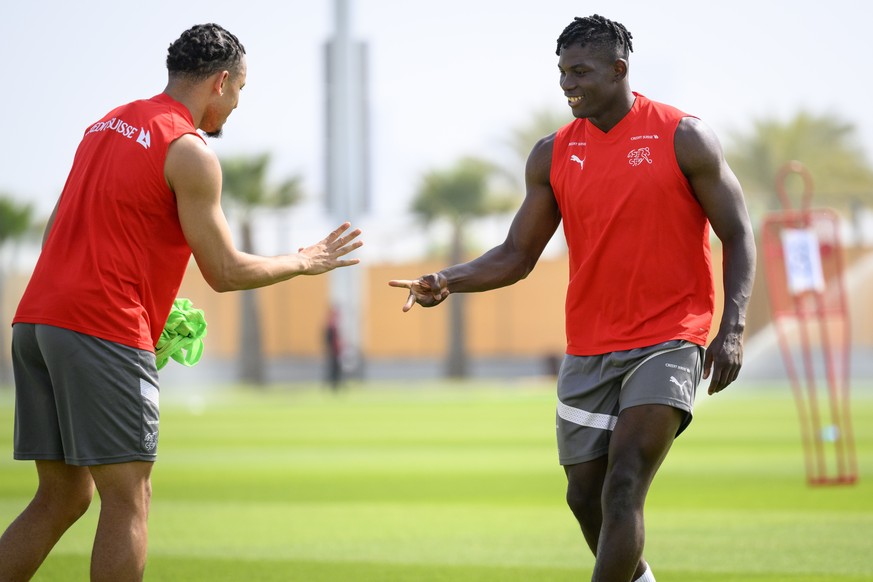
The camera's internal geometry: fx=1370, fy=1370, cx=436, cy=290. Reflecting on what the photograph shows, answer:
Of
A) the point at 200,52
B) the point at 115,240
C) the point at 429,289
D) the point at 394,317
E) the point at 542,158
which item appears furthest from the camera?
the point at 394,317

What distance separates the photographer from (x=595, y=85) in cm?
649

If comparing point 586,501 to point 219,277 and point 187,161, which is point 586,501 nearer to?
point 219,277

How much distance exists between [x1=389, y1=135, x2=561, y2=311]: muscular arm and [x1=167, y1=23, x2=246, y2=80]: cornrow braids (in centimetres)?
152

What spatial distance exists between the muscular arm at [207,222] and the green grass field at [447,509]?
3205 millimetres

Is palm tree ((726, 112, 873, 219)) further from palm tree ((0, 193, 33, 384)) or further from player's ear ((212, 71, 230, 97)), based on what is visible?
player's ear ((212, 71, 230, 97))

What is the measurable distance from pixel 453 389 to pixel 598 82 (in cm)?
3911

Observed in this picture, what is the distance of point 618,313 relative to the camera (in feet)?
21.0

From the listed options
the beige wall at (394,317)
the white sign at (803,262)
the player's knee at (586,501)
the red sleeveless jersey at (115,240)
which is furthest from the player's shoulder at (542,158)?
the beige wall at (394,317)

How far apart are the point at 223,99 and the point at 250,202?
49795 millimetres

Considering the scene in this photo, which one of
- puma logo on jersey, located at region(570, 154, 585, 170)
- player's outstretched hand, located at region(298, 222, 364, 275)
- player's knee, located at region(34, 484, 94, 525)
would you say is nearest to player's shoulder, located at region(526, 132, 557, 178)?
puma logo on jersey, located at region(570, 154, 585, 170)

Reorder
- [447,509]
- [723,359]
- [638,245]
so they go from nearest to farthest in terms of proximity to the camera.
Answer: [723,359]
[638,245]
[447,509]

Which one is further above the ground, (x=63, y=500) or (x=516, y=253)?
(x=516, y=253)

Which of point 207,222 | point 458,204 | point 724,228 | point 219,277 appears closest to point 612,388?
point 724,228

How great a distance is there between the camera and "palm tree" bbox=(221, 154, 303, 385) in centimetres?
5541
